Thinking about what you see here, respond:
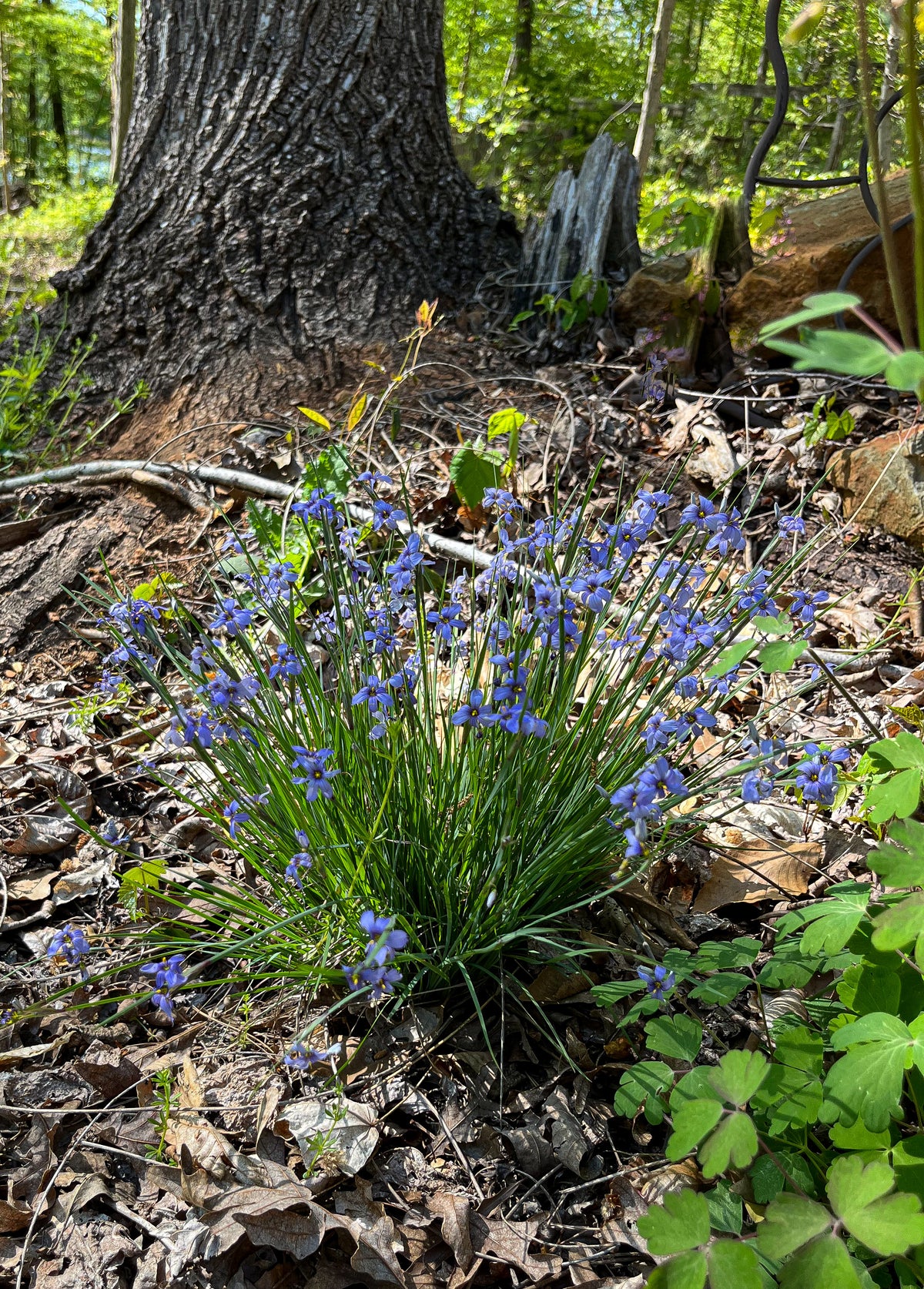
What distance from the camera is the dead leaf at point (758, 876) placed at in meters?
1.72

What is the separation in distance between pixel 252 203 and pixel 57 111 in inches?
941

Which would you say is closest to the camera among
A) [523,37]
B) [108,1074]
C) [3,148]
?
[108,1074]

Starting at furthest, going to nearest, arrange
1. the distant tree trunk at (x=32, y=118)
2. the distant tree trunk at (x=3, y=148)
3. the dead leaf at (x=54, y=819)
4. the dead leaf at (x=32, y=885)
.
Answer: the distant tree trunk at (x=32, y=118) < the distant tree trunk at (x=3, y=148) < the dead leaf at (x=54, y=819) < the dead leaf at (x=32, y=885)

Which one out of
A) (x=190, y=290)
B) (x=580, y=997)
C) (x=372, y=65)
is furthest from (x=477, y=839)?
(x=372, y=65)

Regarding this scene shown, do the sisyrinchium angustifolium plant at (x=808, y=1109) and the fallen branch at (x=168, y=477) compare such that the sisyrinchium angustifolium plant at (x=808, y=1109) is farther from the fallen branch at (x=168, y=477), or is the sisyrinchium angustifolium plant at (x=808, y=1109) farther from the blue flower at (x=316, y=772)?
the fallen branch at (x=168, y=477)

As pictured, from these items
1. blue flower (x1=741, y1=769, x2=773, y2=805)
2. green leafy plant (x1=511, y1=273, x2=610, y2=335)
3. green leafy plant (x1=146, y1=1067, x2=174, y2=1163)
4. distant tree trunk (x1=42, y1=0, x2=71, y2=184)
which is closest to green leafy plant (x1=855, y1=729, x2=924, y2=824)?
blue flower (x1=741, y1=769, x2=773, y2=805)

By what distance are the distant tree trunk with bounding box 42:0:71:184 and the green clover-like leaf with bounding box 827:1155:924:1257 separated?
2057 cm

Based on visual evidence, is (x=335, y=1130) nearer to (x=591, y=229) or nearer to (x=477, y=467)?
(x=477, y=467)

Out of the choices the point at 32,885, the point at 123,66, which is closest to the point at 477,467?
the point at 32,885

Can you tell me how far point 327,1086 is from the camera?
138 centimetres

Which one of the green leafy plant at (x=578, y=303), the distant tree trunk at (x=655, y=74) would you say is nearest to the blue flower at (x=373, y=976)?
the green leafy plant at (x=578, y=303)

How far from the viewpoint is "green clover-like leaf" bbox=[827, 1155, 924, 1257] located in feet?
2.99

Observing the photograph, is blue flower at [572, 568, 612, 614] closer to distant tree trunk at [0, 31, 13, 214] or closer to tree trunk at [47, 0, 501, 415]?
tree trunk at [47, 0, 501, 415]

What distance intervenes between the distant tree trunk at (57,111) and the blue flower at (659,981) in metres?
20.3
